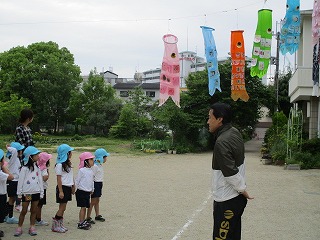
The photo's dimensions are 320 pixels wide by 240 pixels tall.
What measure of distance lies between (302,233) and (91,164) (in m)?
3.83

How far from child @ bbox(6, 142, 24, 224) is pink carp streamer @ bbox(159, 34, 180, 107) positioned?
11244mm

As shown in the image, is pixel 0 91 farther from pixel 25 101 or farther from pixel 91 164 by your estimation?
pixel 91 164

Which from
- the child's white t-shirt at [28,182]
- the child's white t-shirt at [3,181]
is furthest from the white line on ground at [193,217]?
the child's white t-shirt at [3,181]

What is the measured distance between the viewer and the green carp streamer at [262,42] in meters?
15.2

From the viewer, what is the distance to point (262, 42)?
15953mm

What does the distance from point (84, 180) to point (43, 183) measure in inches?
30.0

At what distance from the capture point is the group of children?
6621mm

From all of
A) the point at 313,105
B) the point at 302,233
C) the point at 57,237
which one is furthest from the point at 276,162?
the point at 57,237

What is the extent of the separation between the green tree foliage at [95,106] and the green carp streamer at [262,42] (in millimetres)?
26357

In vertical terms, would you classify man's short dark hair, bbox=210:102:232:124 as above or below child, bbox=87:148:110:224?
above

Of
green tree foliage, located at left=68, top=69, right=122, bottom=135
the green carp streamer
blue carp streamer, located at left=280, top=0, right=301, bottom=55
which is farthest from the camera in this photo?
green tree foliage, located at left=68, top=69, right=122, bottom=135

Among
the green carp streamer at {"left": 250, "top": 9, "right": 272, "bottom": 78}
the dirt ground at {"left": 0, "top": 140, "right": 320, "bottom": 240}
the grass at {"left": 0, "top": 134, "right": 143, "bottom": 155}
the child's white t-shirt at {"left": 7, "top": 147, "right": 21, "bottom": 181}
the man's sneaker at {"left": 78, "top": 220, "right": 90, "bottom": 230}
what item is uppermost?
the green carp streamer at {"left": 250, "top": 9, "right": 272, "bottom": 78}

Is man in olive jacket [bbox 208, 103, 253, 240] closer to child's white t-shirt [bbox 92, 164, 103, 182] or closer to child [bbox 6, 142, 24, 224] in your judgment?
child's white t-shirt [bbox 92, 164, 103, 182]

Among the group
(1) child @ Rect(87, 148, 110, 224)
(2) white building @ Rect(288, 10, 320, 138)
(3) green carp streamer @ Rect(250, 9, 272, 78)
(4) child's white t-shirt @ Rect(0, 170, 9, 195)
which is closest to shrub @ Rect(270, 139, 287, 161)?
(2) white building @ Rect(288, 10, 320, 138)
